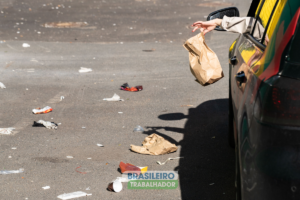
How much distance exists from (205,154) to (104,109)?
91.3 inches

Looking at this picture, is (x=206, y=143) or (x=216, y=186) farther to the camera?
(x=206, y=143)

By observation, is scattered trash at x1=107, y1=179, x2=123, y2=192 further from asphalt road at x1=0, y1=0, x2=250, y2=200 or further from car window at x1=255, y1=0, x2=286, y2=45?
car window at x1=255, y1=0, x2=286, y2=45

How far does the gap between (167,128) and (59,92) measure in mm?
2697

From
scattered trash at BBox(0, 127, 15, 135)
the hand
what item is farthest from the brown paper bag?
scattered trash at BBox(0, 127, 15, 135)

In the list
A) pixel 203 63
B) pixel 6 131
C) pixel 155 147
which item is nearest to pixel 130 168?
pixel 155 147

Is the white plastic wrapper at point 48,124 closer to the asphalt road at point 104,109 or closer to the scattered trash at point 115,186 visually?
the asphalt road at point 104,109

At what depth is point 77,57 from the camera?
32.3 ft

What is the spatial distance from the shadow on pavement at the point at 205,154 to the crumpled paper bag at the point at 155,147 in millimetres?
194

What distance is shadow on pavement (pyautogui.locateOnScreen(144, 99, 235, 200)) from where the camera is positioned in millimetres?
3773

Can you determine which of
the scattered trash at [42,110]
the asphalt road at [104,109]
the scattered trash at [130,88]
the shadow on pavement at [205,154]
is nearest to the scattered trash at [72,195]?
the asphalt road at [104,109]

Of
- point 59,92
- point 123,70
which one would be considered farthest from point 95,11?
point 59,92

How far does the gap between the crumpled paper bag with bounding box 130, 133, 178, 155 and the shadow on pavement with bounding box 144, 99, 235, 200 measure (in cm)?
19

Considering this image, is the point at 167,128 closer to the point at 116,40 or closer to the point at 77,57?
the point at 77,57

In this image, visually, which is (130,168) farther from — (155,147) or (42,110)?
(42,110)
